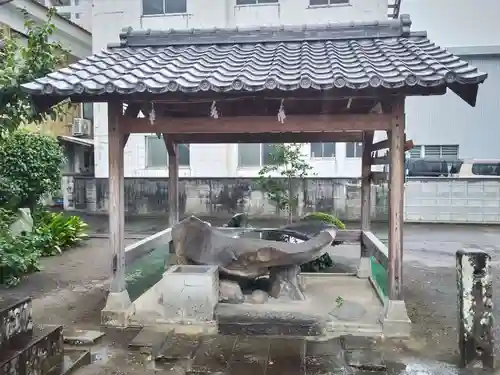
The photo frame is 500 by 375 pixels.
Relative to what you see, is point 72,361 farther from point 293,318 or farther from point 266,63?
point 266,63

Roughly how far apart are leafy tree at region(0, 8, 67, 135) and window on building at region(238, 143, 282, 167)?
35.8 ft

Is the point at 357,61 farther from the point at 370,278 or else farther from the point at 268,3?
the point at 268,3

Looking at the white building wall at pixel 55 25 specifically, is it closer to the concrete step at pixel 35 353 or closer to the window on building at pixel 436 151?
the concrete step at pixel 35 353

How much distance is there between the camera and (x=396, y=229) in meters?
5.39

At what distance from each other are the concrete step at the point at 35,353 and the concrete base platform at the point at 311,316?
1888 millimetres

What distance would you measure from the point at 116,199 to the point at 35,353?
2.25 meters

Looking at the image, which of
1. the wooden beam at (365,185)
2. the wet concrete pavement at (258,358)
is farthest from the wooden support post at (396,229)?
the wooden beam at (365,185)

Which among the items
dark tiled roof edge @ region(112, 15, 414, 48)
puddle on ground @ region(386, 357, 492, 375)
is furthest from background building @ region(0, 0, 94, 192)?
puddle on ground @ region(386, 357, 492, 375)

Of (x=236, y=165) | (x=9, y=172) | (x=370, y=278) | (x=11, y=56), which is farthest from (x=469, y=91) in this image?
(x=236, y=165)

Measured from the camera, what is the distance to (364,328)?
540 centimetres

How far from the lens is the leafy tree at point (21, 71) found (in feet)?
19.0

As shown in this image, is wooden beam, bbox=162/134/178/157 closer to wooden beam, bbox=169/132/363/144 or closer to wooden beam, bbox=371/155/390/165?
wooden beam, bbox=169/132/363/144

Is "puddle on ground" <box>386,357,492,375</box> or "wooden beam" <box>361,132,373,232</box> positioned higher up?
"wooden beam" <box>361,132,373,232</box>

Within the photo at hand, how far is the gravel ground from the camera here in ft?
18.4
